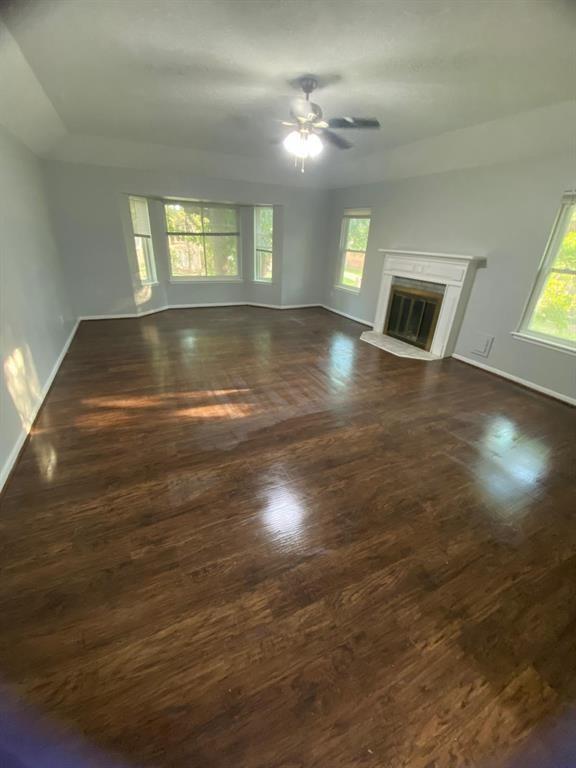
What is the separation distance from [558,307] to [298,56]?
335 centimetres

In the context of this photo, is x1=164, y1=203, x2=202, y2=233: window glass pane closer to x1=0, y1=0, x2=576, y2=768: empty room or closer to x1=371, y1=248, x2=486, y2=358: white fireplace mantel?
x1=0, y1=0, x2=576, y2=768: empty room

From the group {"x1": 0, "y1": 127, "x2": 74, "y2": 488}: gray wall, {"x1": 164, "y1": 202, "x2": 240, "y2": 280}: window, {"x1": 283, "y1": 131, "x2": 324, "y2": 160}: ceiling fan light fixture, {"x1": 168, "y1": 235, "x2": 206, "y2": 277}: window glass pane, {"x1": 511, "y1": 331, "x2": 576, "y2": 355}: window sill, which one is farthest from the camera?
{"x1": 168, "y1": 235, "x2": 206, "y2": 277}: window glass pane

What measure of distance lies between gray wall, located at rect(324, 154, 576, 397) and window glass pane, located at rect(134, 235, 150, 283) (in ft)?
14.0

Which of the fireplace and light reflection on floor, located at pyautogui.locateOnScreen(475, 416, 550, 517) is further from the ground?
the fireplace

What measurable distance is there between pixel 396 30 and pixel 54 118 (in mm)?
3571

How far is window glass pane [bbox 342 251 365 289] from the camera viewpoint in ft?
19.3

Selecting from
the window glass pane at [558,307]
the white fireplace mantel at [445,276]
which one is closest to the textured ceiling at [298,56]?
Answer: the white fireplace mantel at [445,276]

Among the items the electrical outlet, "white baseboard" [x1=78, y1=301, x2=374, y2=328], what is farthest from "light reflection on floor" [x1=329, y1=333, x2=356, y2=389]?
the electrical outlet

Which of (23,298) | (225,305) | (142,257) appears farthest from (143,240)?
(23,298)

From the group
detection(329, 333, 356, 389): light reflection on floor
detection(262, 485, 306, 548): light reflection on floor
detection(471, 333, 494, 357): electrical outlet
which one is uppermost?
detection(471, 333, 494, 357): electrical outlet

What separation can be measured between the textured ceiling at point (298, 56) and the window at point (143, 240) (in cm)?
217

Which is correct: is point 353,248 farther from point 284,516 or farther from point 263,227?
point 284,516

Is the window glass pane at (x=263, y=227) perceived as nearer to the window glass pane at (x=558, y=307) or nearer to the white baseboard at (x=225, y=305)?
the white baseboard at (x=225, y=305)

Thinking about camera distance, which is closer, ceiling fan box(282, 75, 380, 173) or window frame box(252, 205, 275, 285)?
ceiling fan box(282, 75, 380, 173)
